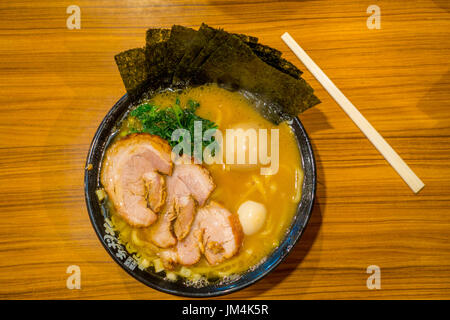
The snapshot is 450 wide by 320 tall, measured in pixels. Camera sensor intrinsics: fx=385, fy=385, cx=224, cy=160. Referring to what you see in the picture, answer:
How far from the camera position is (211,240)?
1703 mm

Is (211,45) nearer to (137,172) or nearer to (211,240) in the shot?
(137,172)

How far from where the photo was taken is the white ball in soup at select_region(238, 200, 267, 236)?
168 cm

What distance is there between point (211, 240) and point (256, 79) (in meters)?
0.73

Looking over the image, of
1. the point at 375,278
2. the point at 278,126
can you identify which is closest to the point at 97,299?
the point at 278,126

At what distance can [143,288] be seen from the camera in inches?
69.6

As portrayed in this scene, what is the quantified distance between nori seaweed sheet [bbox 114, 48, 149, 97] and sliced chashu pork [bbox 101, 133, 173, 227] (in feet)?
0.70

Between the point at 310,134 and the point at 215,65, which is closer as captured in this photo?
the point at 215,65

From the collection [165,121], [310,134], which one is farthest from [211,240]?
[310,134]

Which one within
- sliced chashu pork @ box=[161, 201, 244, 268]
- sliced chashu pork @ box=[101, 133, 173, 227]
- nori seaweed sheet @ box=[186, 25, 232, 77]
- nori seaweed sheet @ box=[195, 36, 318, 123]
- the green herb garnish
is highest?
nori seaweed sheet @ box=[186, 25, 232, 77]

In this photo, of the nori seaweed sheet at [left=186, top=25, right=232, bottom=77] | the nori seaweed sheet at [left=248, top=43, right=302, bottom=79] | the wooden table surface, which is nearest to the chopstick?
the wooden table surface

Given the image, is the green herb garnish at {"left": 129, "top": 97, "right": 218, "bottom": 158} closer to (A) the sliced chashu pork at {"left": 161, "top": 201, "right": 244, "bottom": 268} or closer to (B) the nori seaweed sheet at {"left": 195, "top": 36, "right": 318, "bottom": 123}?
(B) the nori seaweed sheet at {"left": 195, "top": 36, "right": 318, "bottom": 123}

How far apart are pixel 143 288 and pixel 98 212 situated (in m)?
0.42

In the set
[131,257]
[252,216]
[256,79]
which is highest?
[256,79]
